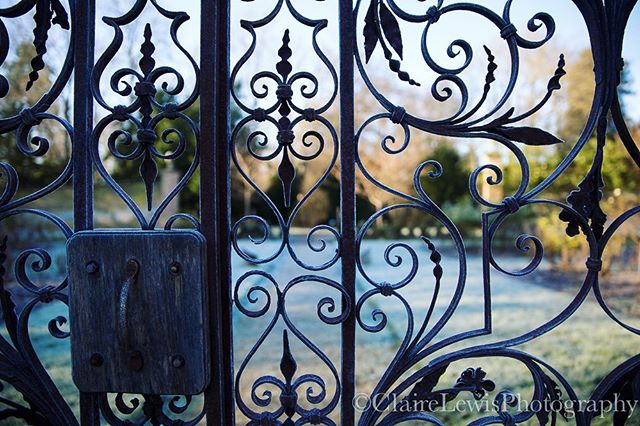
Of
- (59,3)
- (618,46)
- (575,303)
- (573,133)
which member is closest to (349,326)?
(575,303)

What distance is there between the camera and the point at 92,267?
44.2 inches

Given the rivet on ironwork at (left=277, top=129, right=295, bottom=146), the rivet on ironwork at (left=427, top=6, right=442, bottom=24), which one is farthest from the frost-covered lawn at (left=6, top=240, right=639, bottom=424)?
→ the rivet on ironwork at (left=427, top=6, right=442, bottom=24)

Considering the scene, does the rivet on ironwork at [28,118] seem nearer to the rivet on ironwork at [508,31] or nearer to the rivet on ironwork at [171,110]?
the rivet on ironwork at [171,110]

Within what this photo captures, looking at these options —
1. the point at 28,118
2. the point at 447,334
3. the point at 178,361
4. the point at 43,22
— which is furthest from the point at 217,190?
the point at 447,334

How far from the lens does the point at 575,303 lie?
1161 millimetres

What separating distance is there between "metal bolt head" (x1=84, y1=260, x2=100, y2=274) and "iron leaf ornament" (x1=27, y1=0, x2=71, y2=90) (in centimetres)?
50

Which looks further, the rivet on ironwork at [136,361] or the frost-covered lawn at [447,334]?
the frost-covered lawn at [447,334]

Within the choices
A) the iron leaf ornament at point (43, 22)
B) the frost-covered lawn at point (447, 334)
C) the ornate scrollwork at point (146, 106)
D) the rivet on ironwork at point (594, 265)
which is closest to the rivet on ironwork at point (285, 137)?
the ornate scrollwork at point (146, 106)

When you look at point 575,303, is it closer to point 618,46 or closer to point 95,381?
point 618,46

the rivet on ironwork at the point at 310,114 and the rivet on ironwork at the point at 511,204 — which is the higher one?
the rivet on ironwork at the point at 310,114

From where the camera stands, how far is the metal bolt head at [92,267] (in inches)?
44.2

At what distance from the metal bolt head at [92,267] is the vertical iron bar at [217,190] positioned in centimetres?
28

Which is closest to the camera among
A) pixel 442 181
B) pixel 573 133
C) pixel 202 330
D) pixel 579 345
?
pixel 202 330

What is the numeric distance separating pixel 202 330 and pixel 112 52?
75 centimetres
